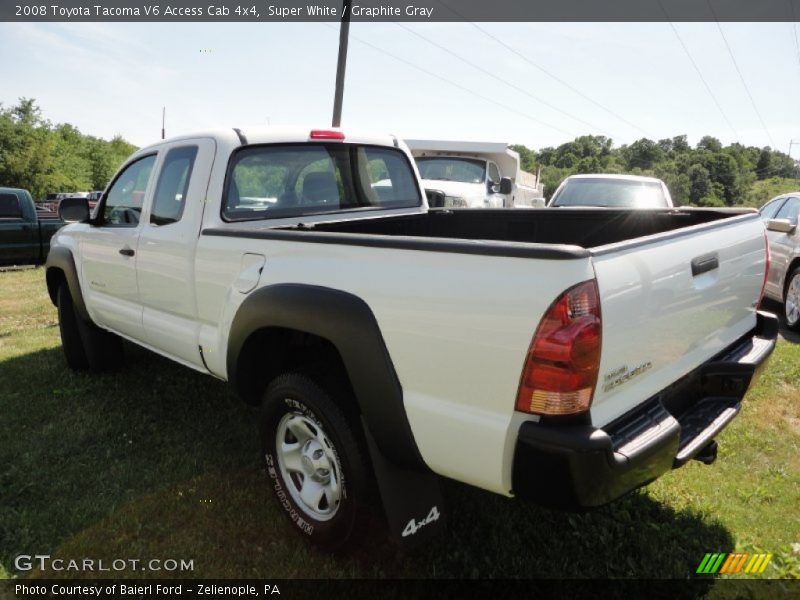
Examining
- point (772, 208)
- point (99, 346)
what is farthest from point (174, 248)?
point (772, 208)

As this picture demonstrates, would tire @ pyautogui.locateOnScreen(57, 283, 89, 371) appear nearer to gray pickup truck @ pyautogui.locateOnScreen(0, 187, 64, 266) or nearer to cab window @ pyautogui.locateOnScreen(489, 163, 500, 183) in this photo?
gray pickup truck @ pyautogui.locateOnScreen(0, 187, 64, 266)

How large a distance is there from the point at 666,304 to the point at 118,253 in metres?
3.44

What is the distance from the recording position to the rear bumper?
1.79 meters

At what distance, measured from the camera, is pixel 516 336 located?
71.2 inches

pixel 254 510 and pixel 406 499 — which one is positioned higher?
pixel 406 499

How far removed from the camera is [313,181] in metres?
3.69

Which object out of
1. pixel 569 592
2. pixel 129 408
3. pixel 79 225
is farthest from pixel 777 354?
pixel 79 225

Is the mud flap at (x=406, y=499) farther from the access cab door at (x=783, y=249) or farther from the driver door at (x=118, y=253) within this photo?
the access cab door at (x=783, y=249)

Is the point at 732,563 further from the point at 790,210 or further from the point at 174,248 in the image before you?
the point at 790,210

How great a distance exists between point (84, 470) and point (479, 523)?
2320 millimetres

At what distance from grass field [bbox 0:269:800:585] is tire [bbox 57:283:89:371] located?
0.68 m

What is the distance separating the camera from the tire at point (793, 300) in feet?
21.9

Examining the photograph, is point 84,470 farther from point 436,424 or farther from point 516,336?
point 516,336

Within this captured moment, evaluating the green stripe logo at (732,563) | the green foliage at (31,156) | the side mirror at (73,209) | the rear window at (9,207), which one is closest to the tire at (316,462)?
the green stripe logo at (732,563)
